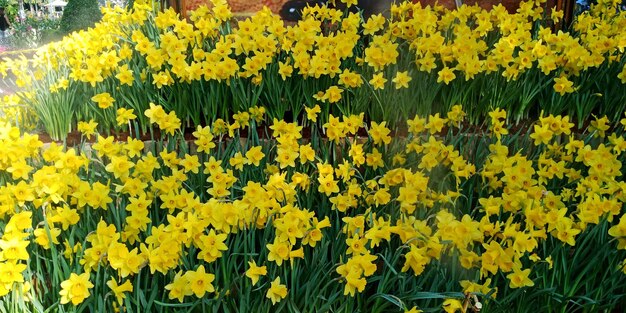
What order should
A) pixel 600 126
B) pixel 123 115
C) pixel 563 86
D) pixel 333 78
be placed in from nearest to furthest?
pixel 600 126, pixel 123 115, pixel 563 86, pixel 333 78

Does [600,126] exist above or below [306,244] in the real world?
above

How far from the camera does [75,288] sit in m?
1.44

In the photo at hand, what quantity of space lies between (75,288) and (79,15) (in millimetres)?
13382

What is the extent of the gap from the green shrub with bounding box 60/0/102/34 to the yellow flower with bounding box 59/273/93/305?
13.0m

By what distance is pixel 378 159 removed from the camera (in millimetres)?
2166

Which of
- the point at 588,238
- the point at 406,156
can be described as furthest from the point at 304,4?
the point at 588,238

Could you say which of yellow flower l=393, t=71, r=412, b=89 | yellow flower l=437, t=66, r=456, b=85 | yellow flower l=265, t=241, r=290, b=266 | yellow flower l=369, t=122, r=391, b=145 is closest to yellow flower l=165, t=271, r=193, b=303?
yellow flower l=265, t=241, r=290, b=266

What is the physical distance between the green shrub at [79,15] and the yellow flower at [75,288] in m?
13.0

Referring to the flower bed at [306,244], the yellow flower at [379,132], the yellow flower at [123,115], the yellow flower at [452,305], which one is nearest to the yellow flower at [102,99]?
the yellow flower at [123,115]

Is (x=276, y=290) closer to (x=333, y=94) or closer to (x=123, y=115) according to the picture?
(x=333, y=94)

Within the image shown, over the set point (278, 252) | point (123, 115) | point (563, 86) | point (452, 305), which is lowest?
point (452, 305)

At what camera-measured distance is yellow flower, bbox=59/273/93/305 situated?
1.43 metres

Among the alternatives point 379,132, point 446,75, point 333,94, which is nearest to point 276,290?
point 379,132

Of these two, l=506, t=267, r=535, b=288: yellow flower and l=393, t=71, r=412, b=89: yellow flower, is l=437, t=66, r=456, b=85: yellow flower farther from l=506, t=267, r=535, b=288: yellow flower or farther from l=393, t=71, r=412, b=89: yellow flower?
l=506, t=267, r=535, b=288: yellow flower
